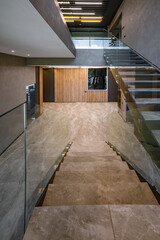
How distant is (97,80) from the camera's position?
15.8 meters

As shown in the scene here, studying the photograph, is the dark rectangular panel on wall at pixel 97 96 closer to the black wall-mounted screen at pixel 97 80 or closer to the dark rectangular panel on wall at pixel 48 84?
the black wall-mounted screen at pixel 97 80

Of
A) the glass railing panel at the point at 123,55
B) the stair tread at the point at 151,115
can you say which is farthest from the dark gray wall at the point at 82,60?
the stair tread at the point at 151,115

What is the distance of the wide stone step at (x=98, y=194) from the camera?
2283mm

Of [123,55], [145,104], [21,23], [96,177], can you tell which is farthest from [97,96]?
[96,177]

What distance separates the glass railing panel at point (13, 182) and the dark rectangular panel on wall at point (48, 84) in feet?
44.5

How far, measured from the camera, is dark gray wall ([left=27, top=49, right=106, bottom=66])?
363 inches

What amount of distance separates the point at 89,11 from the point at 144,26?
17.2 feet

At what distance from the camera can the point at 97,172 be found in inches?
127

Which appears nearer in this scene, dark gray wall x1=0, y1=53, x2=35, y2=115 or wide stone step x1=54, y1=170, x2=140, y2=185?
wide stone step x1=54, y1=170, x2=140, y2=185

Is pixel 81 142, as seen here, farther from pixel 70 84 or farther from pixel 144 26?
pixel 70 84

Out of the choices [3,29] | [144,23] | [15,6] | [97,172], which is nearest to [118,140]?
[144,23]

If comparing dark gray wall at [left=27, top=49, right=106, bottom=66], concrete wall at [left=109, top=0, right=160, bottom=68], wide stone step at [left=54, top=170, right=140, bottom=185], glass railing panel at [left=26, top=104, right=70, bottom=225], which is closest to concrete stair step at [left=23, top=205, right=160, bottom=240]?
glass railing panel at [left=26, top=104, right=70, bottom=225]

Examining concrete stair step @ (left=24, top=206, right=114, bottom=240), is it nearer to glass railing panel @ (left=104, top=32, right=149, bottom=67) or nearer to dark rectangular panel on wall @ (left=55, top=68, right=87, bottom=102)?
glass railing panel @ (left=104, top=32, right=149, bottom=67)

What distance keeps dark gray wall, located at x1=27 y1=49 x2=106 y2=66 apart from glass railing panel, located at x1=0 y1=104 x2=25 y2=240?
7.16m
